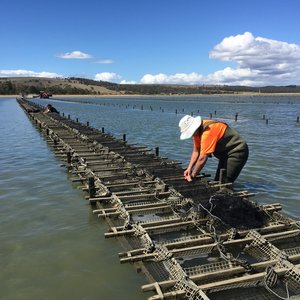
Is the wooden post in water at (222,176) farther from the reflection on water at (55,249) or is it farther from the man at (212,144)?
the reflection on water at (55,249)

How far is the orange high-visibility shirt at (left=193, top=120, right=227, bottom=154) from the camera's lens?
7.81m

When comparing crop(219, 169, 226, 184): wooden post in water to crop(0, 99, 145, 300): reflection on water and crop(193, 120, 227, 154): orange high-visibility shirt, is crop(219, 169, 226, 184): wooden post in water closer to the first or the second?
crop(193, 120, 227, 154): orange high-visibility shirt

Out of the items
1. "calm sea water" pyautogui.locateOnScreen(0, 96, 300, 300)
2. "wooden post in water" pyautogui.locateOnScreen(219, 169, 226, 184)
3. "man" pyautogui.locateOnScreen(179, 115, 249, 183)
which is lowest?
"calm sea water" pyautogui.locateOnScreen(0, 96, 300, 300)

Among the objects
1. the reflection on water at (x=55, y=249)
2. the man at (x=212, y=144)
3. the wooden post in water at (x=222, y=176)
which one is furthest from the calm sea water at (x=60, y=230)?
the man at (x=212, y=144)

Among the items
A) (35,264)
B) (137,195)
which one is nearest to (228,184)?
(137,195)

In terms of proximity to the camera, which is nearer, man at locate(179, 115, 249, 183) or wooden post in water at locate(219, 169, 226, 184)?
man at locate(179, 115, 249, 183)

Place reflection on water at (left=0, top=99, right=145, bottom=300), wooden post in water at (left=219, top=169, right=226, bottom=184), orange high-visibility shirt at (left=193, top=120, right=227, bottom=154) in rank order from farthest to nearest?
wooden post in water at (left=219, top=169, right=226, bottom=184) → orange high-visibility shirt at (left=193, top=120, right=227, bottom=154) → reflection on water at (left=0, top=99, right=145, bottom=300)

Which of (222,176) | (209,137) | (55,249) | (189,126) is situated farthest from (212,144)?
(55,249)

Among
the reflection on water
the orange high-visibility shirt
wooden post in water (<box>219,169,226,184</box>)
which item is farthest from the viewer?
wooden post in water (<box>219,169,226,184</box>)

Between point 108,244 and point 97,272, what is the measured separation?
3.73 feet

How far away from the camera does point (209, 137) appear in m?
7.91

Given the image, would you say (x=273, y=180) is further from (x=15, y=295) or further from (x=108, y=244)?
(x=15, y=295)

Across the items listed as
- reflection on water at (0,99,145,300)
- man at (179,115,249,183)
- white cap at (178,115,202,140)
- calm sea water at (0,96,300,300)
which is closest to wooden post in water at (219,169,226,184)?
man at (179,115,249,183)

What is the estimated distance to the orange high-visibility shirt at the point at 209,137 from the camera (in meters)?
7.81
